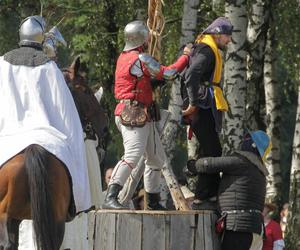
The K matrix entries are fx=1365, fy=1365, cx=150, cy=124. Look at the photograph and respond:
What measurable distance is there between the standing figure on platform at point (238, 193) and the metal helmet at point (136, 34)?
1.28 metres

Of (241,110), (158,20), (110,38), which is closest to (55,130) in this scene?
(158,20)

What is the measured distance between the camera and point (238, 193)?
13.2 m

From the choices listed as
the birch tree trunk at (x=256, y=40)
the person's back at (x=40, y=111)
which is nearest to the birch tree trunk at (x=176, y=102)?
the birch tree trunk at (x=256, y=40)

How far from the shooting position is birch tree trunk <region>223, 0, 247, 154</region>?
680 inches

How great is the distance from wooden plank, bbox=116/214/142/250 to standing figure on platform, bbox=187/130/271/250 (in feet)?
2.65

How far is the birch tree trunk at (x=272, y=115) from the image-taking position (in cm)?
2334

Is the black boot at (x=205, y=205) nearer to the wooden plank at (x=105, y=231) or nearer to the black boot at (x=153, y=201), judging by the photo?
the black boot at (x=153, y=201)

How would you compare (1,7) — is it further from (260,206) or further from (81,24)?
(260,206)

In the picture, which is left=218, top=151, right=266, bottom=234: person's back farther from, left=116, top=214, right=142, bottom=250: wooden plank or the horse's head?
the horse's head

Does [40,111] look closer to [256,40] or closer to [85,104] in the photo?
[85,104]

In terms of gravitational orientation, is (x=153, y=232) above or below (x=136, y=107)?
below

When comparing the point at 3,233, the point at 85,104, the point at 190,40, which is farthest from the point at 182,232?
the point at 190,40

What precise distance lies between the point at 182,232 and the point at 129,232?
0.52m

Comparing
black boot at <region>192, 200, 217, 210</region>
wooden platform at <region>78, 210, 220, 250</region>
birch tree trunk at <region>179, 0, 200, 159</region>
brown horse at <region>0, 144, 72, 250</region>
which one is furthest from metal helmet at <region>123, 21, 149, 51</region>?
birch tree trunk at <region>179, 0, 200, 159</region>
